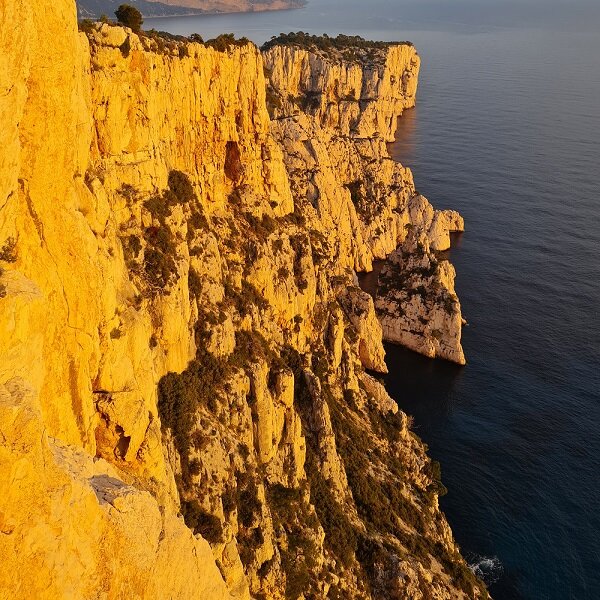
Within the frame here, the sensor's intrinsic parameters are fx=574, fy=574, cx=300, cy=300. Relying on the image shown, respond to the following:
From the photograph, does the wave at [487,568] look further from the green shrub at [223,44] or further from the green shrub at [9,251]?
the green shrub at [223,44]

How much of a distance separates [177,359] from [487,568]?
42.2 m

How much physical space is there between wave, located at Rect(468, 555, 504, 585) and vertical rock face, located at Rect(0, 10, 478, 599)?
2.98 m

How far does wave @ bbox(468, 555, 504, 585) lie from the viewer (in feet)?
204

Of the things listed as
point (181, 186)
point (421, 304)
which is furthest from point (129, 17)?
point (421, 304)

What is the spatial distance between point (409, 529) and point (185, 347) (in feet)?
110

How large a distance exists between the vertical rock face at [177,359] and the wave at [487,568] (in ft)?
9.79

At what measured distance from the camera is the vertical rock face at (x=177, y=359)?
21.4 metres

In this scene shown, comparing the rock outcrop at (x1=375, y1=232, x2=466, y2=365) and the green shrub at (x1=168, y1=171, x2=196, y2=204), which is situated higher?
the green shrub at (x1=168, y1=171, x2=196, y2=204)

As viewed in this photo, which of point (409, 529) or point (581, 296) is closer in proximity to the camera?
point (409, 529)

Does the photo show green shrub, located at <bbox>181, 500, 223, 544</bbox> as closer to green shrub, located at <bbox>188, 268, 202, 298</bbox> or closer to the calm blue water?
green shrub, located at <bbox>188, 268, 202, 298</bbox>

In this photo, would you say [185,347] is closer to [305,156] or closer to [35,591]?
[35,591]

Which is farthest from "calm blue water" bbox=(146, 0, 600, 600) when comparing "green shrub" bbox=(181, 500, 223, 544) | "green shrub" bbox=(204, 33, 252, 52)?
"green shrub" bbox=(204, 33, 252, 52)

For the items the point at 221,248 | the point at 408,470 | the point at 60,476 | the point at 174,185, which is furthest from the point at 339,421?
the point at 60,476

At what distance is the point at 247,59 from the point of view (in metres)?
74.0
